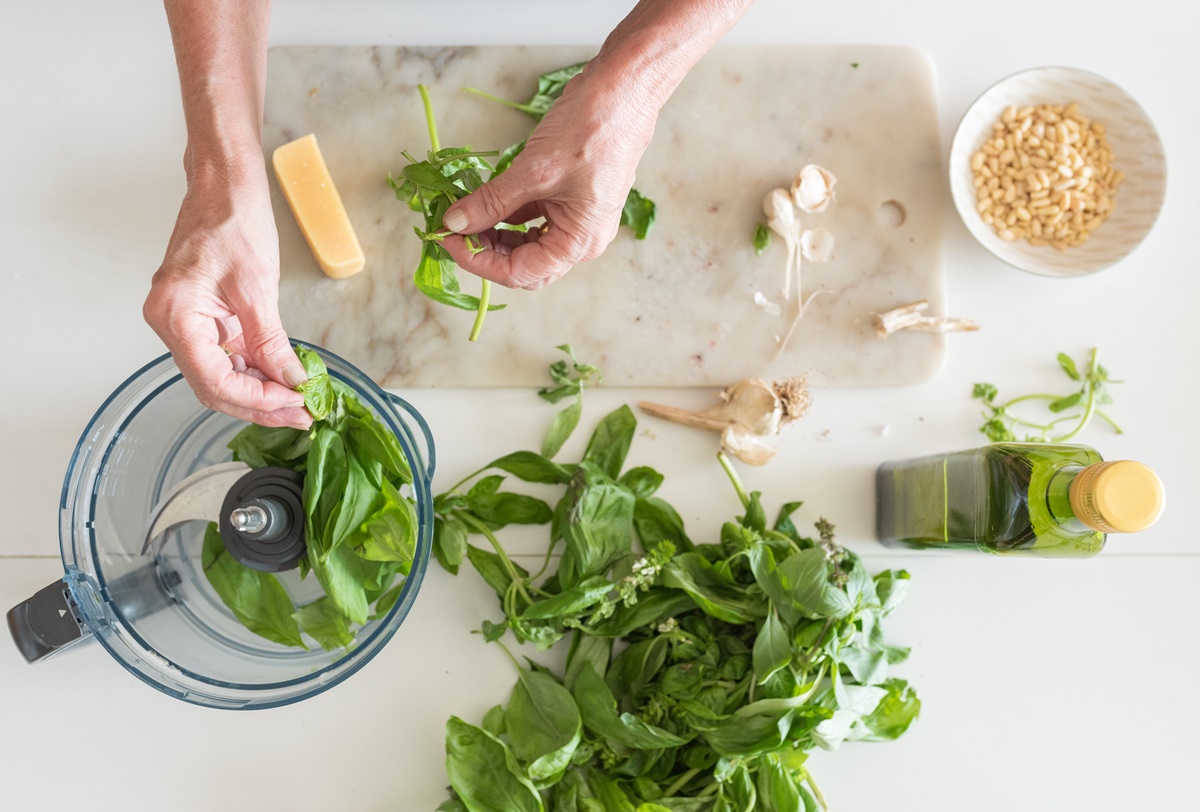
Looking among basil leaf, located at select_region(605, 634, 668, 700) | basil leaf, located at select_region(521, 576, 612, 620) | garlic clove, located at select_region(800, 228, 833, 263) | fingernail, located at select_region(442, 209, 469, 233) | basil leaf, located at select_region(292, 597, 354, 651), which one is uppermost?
fingernail, located at select_region(442, 209, 469, 233)

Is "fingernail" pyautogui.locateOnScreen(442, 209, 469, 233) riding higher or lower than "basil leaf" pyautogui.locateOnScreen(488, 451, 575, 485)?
higher

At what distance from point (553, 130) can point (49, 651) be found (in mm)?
643

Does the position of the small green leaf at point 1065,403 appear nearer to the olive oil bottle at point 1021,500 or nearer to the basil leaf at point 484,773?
the olive oil bottle at point 1021,500

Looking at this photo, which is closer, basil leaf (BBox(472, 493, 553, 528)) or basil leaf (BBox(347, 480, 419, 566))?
basil leaf (BBox(347, 480, 419, 566))

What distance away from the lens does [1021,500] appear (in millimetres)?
768

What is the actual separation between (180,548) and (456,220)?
0.46m

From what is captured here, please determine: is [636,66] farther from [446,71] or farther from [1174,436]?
[1174,436]

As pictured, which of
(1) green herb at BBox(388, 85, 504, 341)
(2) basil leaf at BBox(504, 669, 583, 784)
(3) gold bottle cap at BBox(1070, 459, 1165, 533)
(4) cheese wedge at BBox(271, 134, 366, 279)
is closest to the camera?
(3) gold bottle cap at BBox(1070, 459, 1165, 533)

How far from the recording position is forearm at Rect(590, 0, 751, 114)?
71 centimetres

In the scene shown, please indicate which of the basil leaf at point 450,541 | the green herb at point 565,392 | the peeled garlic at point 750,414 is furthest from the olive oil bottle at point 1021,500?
the basil leaf at point 450,541

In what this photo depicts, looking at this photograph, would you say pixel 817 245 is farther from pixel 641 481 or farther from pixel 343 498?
pixel 343 498

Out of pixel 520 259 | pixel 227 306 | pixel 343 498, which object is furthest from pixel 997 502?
pixel 227 306

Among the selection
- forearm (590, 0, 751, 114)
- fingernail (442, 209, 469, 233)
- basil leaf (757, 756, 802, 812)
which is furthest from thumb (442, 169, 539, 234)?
basil leaf (757, 756, 802, 812)

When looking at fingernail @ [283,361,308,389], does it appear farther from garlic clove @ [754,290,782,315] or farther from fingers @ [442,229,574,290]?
garlic clove @ [754,290,782,315]
